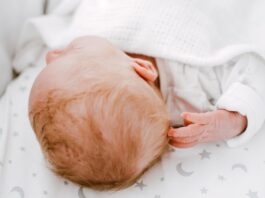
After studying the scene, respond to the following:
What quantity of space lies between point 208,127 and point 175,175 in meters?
0.11

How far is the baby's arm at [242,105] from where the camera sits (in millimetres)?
830

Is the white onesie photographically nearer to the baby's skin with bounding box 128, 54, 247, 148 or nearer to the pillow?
the baby's skin with bounding box 128, 54, 247, 148

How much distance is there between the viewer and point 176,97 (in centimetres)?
92

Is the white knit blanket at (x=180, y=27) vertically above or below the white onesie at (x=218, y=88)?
above

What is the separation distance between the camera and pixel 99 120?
0.70 m

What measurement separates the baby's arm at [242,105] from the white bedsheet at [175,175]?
3cm

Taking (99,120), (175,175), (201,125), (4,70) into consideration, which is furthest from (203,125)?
(4,70)

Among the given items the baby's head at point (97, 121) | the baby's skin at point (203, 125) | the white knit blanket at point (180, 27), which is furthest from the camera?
the white knit blanket at point (180, 27)

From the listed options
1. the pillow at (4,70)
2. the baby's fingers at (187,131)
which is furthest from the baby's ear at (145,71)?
the pillow at (4,70)

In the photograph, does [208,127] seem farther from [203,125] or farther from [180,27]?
[180,27]

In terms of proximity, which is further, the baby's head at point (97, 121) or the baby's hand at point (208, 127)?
the baby's hand at point (208, 127)

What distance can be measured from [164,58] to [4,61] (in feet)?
1.37

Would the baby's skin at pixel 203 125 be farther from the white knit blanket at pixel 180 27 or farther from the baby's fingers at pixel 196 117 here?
the white knit blanket at pixel 180 27

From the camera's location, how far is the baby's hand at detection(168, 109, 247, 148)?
807mm
